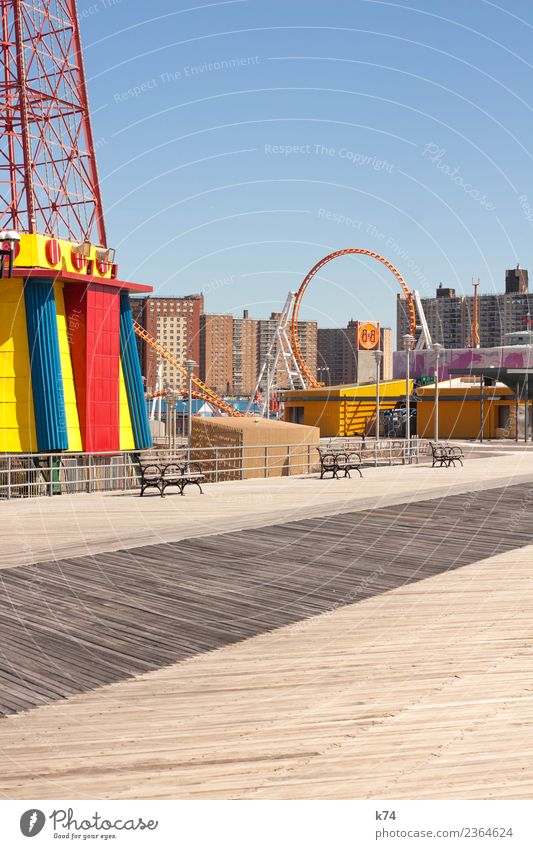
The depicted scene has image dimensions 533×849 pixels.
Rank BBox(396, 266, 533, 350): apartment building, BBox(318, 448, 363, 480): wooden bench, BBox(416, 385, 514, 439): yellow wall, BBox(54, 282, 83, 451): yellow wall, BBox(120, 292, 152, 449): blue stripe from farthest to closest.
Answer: BBox(396, 266, 533, 350): apartment building < BBox(416, 385, 514, 439): yellow wall < BBox(120, 292, 152, 449): blue stripe < BBox(54, 282, 83, 451): yellow wall < BBox(318, 448, 363, 480): wooden bench

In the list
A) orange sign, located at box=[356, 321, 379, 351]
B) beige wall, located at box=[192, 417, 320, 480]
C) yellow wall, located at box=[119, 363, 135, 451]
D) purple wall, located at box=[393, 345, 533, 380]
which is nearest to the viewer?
beige wall, located at box=[192, 417, 320, 480]

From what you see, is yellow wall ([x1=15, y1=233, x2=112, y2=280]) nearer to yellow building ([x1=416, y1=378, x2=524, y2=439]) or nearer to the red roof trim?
the red roof trim

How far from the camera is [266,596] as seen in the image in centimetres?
1055

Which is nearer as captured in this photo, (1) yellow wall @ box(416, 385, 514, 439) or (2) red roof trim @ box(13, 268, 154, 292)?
(2) red roof trim @ box(13, 268, 154, 292)

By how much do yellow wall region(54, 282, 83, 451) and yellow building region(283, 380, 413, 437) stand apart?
27131 mm

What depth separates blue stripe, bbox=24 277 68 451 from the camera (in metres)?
29.3

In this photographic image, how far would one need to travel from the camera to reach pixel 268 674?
7586mm

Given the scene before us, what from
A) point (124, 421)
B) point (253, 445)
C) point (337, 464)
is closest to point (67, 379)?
point (124, 421)

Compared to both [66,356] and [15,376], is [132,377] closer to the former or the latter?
[66,356]

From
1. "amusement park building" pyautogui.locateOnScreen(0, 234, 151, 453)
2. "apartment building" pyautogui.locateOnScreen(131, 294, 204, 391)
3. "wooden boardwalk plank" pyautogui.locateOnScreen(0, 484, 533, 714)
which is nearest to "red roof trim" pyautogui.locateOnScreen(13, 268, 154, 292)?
"amusement park building" pyautogui.locateOnScreen(0, 234, 151, 453)

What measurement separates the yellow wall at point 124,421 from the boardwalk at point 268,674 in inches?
793

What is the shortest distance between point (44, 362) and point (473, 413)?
105 feet

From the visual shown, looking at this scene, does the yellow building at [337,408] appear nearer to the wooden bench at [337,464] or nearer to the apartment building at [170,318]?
the apartment building at [170,318]

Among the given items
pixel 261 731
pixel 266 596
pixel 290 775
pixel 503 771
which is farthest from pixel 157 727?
pixel 266 596
